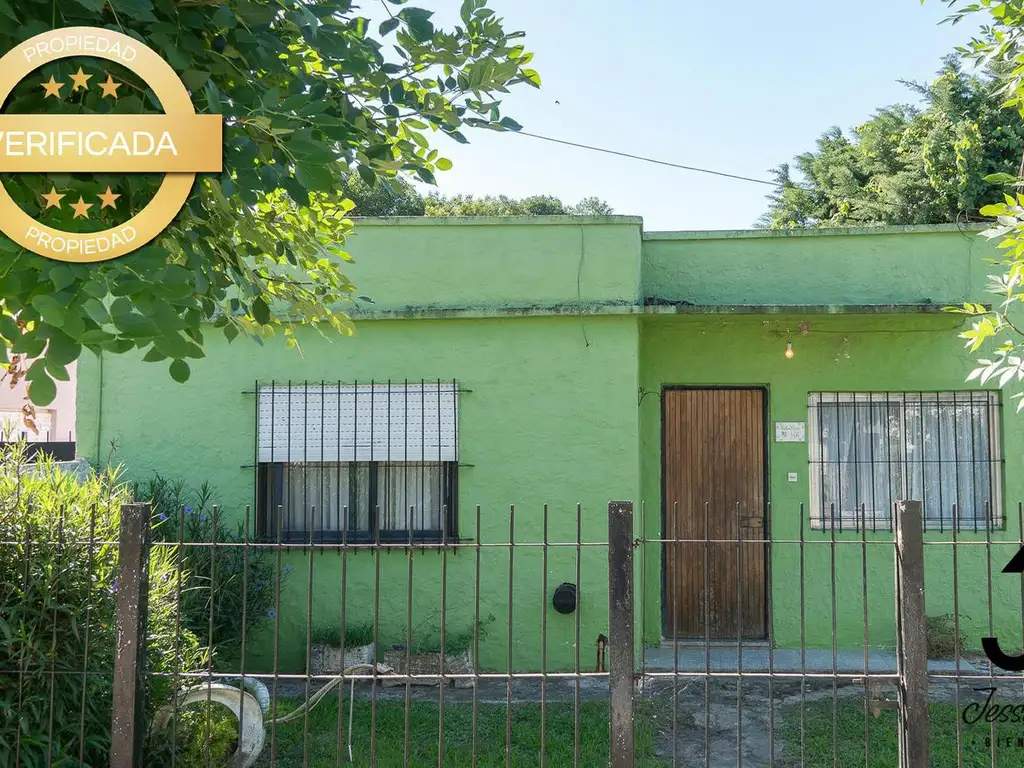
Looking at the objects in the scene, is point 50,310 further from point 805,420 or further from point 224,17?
point 805,420

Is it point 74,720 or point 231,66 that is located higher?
point 231,66

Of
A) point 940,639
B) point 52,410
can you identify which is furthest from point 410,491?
point 52,410

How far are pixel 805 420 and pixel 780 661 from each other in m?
2.17

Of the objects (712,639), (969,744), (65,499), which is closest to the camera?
(65,499)

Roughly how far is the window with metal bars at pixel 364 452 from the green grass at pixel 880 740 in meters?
3.19

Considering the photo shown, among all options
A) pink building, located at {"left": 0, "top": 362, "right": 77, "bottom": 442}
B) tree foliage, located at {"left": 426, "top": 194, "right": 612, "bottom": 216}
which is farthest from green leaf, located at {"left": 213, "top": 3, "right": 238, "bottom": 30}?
tree foliage, located at {"left": 426, "top": 194, "right": 612, "bottom": 216}

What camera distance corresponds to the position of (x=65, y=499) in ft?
15.8

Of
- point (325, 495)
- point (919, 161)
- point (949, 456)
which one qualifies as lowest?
point (325, 495)

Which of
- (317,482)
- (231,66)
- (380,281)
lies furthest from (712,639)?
(231,66)

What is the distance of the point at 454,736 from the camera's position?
563 centimetres

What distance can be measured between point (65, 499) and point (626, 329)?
174 inches

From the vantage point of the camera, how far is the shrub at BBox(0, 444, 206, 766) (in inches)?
160

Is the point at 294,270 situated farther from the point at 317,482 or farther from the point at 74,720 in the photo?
the point at 74,720

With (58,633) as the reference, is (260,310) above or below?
above
